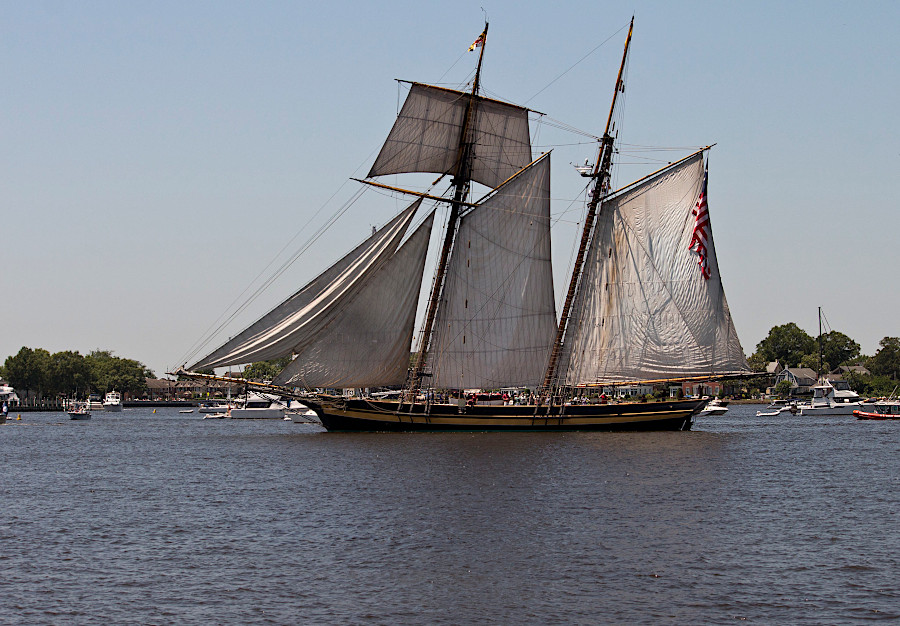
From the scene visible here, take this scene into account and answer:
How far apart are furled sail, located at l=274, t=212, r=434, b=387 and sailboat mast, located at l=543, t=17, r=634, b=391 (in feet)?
36.0

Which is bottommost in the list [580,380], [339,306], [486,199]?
[580,380]

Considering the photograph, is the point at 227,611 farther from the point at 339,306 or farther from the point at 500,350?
the point at 500,350

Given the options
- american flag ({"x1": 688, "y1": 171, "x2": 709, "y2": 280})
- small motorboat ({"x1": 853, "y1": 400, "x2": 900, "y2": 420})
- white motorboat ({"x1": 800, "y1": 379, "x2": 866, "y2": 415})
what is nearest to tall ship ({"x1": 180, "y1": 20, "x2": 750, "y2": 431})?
american flag ({"x1": 688, "y1": 171, "x2": 709, "y2": 280})

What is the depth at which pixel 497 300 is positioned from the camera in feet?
244

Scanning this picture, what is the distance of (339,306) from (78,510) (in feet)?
105

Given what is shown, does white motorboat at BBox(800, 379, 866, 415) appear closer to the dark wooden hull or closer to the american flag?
the dark wooden hull

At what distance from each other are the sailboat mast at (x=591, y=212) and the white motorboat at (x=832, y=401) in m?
81.9

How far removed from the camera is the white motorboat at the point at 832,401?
156m

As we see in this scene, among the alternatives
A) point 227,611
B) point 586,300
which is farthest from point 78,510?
point 586,300

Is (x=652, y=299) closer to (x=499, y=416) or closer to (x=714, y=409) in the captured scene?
(x=499, y=416)

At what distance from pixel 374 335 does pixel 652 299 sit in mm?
19924

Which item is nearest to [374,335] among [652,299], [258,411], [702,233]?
[652,299]

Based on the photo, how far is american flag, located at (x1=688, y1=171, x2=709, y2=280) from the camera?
7294cm

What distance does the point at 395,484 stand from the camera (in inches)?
1746
